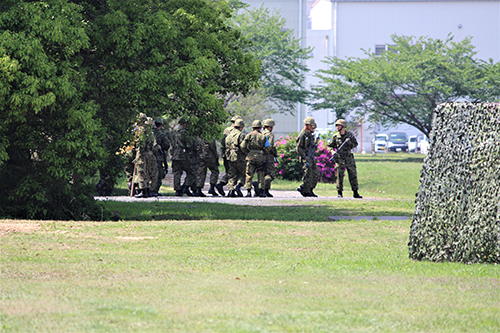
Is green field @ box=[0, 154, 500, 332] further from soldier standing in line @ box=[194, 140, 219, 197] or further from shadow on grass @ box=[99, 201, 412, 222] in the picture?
soldier standing in line @ box=[194, 140, 219, 197]

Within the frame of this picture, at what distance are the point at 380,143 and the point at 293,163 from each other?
43132 millimetres

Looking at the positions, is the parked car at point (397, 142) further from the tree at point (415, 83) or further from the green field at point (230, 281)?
the green field at point (230, 281)

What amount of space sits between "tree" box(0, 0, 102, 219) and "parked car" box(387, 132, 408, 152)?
5612 centimetres

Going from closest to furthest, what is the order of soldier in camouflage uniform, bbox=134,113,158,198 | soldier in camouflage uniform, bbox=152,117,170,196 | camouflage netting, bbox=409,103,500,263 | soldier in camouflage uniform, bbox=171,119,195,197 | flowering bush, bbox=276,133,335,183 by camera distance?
1. camouflage netting, bbox=409,103,500,263
2. soldier in camouflage uniform, bbox=134,113,158,198
3. soldier in camouflage uniform, bbox=152,117,170,196
4. soldier in camouflage uniform, bbox=171,119,195,197
5. flowering bush, bbox=276,133,335,183

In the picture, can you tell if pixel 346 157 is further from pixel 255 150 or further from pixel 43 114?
pixel 43 114

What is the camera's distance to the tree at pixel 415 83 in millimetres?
46094

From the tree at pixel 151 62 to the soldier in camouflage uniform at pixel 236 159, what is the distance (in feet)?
15.3

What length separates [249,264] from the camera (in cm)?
803

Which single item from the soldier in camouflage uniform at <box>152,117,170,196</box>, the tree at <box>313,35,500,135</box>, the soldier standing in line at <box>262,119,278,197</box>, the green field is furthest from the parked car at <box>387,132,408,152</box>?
the green field

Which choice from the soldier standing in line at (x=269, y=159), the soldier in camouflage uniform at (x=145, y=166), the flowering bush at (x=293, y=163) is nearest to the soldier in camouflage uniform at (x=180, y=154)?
the soldier in camouflage uniform at (x=145, y=166)

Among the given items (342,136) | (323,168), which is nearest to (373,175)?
(323,168)

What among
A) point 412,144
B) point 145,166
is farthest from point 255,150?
point 412,144

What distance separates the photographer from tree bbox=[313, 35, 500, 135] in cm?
4609

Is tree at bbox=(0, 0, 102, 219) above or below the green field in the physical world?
above
